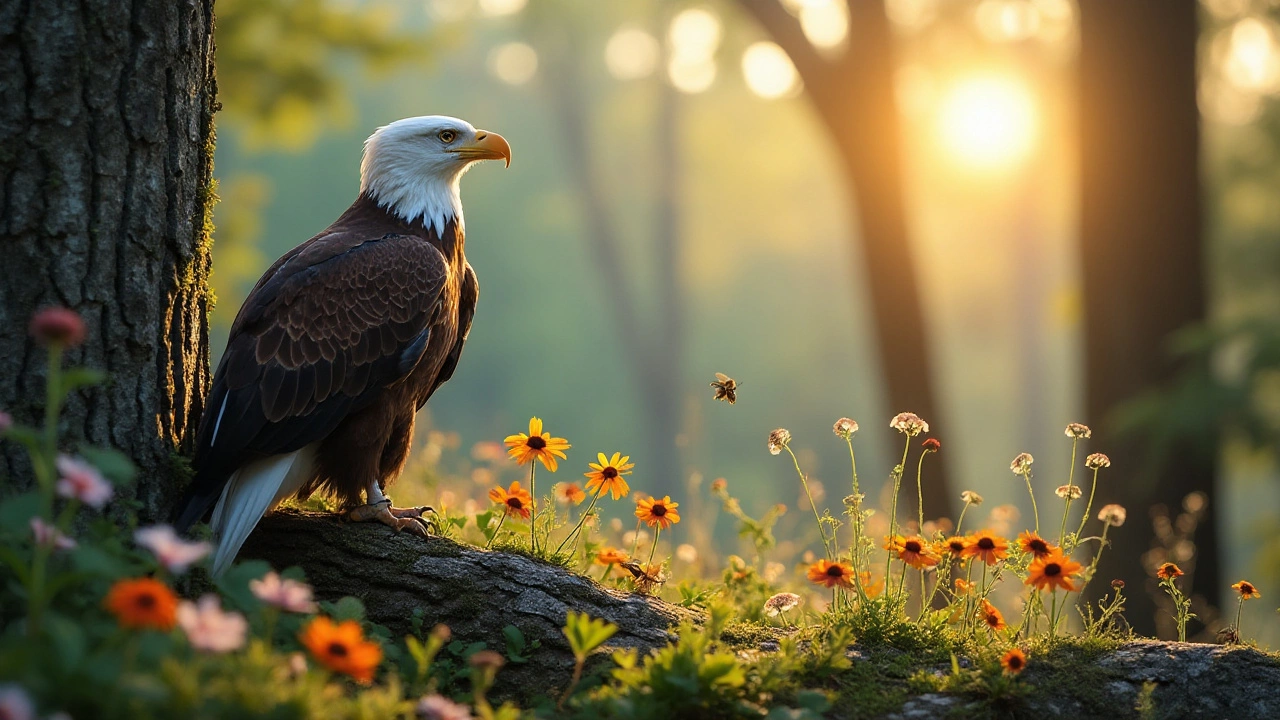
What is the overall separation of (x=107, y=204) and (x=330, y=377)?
1010mm

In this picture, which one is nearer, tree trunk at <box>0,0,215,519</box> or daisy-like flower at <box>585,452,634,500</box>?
tree trunk at <box>0,0,215,519</box>

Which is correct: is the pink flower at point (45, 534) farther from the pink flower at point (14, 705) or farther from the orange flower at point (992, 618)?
the orange flower at point (992, 618)

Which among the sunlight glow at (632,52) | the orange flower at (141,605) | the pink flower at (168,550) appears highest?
the sunlight glow at (632,52)

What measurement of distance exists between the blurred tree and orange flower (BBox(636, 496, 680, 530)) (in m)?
5.56

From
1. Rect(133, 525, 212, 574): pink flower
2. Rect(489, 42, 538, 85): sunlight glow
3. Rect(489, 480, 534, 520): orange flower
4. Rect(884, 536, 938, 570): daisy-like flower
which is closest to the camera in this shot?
Rect(133, 525, 212, 574): pink flower

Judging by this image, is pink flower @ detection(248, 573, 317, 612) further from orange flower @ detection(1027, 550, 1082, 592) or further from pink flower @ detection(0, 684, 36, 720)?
orange flower @ detection(1027, 550, 1082, 592)

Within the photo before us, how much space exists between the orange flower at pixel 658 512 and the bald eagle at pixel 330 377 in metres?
0.82

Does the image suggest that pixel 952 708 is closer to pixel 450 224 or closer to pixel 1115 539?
pixel 450 224

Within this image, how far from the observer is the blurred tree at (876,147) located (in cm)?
905

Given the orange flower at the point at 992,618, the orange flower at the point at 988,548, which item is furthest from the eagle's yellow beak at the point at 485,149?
the orange flower at the point at 992,618

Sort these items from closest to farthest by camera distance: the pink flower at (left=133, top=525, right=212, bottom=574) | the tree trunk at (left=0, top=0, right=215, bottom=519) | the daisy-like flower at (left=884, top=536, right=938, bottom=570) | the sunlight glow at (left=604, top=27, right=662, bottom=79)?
the pink flower at (left=133, top=525, right=212, bottom=574) → the tree trunk at (left=0, top=0, right=215, bottom=519) → the daisy-like flower at (left=884, top=536, right=938, bottom=570) → the sunlight glow at (left=604, top=27, right=662, bottom=79)

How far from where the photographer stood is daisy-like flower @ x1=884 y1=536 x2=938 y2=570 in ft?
11.2

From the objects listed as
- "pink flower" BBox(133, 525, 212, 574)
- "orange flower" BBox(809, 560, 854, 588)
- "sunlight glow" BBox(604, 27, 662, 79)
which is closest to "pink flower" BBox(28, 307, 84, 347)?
"pink flower" BBox(133, 525, 212, 574)

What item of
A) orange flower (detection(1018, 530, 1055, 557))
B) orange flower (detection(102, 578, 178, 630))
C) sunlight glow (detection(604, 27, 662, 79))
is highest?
sunlight glow (detection(604, 27, 662, 79))
